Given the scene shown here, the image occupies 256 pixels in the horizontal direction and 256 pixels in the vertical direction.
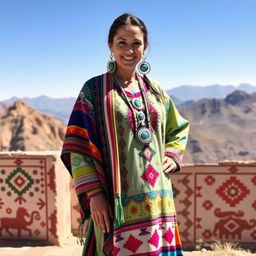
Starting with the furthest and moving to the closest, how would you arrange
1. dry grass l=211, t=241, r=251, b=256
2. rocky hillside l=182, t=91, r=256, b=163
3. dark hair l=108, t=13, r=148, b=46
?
rocky hillside l=182, t=91, r=256, b=163
dry grass l=211, t=241, r=251, b=256
dark hair l=108, t=13, r=148, b=46

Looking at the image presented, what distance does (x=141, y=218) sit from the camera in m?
1.78

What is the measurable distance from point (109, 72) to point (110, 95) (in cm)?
15

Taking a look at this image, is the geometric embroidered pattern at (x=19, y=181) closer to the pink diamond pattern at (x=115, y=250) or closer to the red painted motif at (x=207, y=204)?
the red painted motif at (x=207, y=204)

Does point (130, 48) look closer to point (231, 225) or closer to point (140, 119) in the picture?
point (140, 119)

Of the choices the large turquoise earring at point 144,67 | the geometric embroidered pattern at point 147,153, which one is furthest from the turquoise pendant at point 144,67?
A: the geometric embroidered pattern at point 147,153

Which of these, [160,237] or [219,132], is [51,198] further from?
[219,132]

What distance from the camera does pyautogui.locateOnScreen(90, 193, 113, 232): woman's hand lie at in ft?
5.59

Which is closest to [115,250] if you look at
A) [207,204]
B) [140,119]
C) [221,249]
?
[140,119]

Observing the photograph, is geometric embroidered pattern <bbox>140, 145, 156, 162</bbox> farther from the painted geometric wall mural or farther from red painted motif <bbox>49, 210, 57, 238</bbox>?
red painted motif <bbox>49, 210, 57, 238</bbox>

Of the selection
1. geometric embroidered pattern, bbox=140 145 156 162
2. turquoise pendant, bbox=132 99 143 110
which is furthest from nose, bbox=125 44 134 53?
geometric embroidered pattern, bbox=140 145 156 162

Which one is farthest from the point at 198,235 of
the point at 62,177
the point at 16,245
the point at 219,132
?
the point at 219,132

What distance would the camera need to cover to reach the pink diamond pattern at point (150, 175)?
1.77 meters

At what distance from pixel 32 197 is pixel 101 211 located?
278 cm

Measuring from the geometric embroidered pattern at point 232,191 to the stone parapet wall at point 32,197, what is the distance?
188 centimetres
